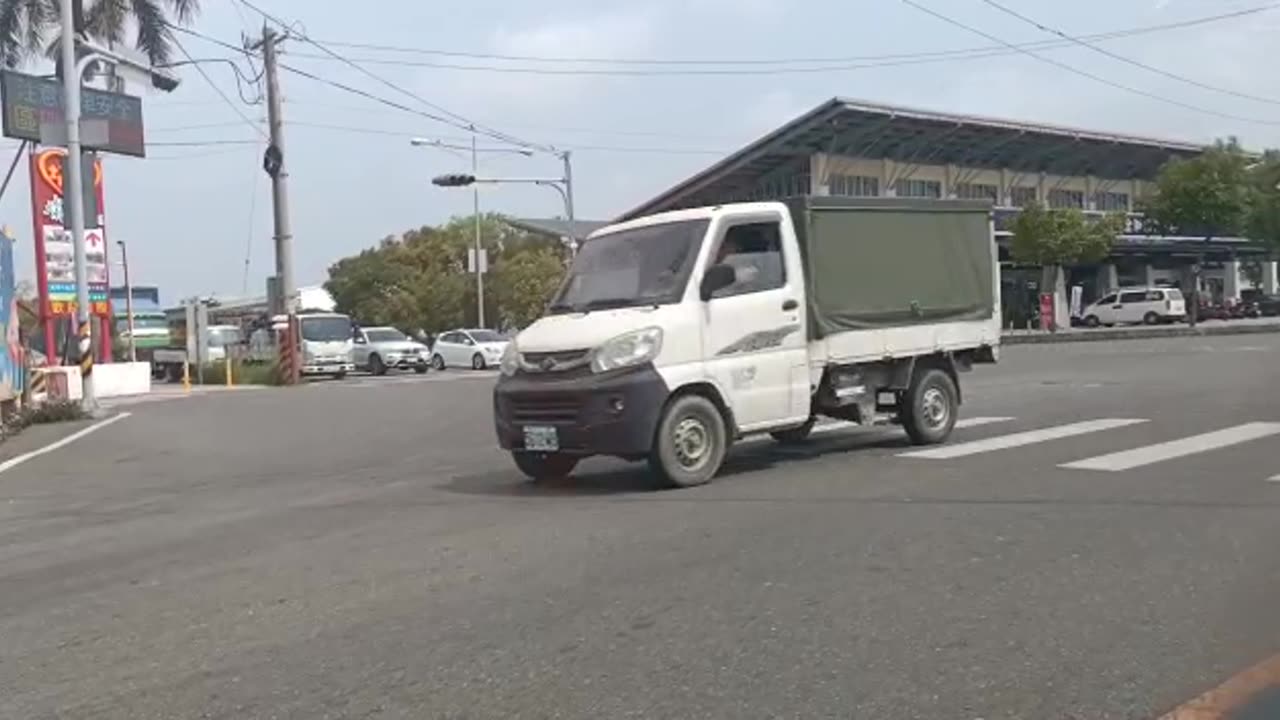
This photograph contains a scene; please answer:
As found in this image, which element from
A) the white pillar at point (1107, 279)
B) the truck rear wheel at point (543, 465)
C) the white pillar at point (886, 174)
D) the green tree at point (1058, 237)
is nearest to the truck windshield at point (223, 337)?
the white pillar at point (886, 174)

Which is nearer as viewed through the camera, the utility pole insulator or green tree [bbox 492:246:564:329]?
the utility pole insulator

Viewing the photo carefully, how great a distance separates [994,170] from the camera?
65.2 m

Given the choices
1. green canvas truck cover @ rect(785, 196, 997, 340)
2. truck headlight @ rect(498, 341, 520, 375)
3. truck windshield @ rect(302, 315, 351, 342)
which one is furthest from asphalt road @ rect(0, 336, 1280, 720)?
truck windshield @ rect(302, 315, 351, 342)

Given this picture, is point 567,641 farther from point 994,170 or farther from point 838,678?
point 994,170

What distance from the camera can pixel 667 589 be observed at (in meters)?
6.49

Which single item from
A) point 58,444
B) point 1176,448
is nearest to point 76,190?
point 58,444

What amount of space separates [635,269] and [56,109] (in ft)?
86.0

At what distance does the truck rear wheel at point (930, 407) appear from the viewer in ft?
40.0

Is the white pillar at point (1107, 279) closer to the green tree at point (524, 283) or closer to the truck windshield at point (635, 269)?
the green tree at point (524, 283)

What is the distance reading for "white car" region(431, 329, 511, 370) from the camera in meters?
41.7

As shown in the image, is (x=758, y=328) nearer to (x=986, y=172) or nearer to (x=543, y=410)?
(x=543, y=410)

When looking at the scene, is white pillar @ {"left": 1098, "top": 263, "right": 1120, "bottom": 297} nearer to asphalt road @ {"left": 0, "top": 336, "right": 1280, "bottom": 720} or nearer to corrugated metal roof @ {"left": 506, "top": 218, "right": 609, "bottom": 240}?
corrugated metal roof @ {"left": 506, "top": 218, "right": 609, "bottom": 240}

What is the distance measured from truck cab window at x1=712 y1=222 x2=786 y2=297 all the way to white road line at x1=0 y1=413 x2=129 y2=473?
9568mm

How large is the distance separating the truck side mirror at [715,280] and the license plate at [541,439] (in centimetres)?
161
